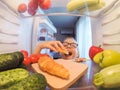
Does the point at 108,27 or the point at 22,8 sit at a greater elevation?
the point at 22,8

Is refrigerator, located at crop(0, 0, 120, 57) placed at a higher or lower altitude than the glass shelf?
lower

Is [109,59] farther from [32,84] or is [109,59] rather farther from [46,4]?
[46,4]

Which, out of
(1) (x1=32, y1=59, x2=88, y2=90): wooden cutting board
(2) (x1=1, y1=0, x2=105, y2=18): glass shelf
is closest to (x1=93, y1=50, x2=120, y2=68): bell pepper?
(1) (x1=32, y1=59, x2=88, y2=90): wooden cutting board

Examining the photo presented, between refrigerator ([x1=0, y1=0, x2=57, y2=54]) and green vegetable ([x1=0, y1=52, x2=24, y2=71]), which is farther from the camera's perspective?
refrigerator ([x1=0, y1=0, x2=57, y2=54])

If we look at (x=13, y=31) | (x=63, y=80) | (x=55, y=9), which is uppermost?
(x=55, y=9)

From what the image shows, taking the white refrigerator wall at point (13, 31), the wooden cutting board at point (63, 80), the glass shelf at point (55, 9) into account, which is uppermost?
the glass shelf at point (55, 9)

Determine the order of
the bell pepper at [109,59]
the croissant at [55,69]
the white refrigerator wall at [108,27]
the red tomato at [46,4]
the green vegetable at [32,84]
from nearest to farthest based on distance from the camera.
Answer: the green vegetable at [32,84]
the croissant at [55,69]
the bell pepper at [109,59]
the white refrigerator wall at [108,27]
the red tomato at [46,4]

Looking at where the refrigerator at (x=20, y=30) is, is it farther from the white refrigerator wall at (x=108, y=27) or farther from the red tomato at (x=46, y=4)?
the white refrigerator wall at (x=108, y=27)

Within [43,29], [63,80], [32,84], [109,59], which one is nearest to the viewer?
[32,84]

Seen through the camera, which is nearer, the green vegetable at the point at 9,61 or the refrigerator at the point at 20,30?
the green vegetable at the point at 9,61

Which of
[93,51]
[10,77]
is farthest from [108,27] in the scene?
[10,77]

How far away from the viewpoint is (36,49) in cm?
89

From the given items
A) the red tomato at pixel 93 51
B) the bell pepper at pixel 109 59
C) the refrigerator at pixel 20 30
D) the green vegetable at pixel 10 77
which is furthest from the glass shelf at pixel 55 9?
the green vegetable at pixel 10 77

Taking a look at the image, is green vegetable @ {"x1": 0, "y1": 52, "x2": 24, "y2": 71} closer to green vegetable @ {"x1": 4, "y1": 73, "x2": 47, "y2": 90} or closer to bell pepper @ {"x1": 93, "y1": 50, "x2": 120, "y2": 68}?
green vegetable @ {"x1": 4, "y1": 73, "x2": 47, "y2": 90}
